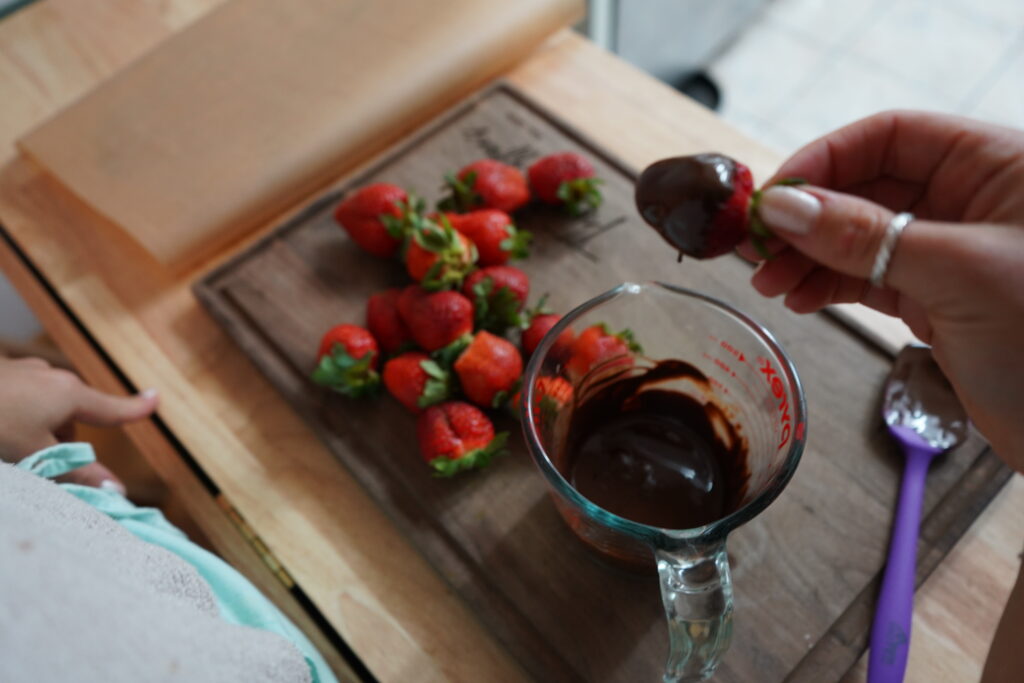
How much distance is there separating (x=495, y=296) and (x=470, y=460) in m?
0.18

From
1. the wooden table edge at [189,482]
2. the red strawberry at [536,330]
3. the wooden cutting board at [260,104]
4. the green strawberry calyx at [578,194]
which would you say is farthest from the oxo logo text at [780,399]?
the wooden cutting board at [260,104]

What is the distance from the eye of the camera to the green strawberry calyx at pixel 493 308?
828 millimetres

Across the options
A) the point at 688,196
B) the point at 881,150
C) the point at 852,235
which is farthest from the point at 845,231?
the point at 881,150

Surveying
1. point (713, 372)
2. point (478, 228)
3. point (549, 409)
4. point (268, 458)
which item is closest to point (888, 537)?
point (713, 372)

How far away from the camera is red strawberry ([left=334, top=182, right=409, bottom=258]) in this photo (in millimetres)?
902

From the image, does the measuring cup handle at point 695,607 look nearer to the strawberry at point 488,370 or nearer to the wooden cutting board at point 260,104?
the strawberry at point 488,370

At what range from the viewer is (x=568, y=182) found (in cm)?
92

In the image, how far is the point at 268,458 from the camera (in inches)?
32.8

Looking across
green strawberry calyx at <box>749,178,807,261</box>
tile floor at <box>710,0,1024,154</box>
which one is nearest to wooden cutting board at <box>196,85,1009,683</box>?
green strawberry calyx at <box>749,178,807,261</box>

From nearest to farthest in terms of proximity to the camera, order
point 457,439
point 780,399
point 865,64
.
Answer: point 780,399 < point 457,439 < point 865,64

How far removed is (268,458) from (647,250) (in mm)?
490

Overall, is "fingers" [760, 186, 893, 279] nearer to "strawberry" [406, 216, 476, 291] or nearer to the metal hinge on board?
"strawberry" [406, 216, 476, 291]

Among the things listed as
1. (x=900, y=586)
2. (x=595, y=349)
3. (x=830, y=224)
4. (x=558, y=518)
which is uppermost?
(x=830, y=224)

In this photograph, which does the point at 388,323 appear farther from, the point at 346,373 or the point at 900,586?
the point at 900,586
